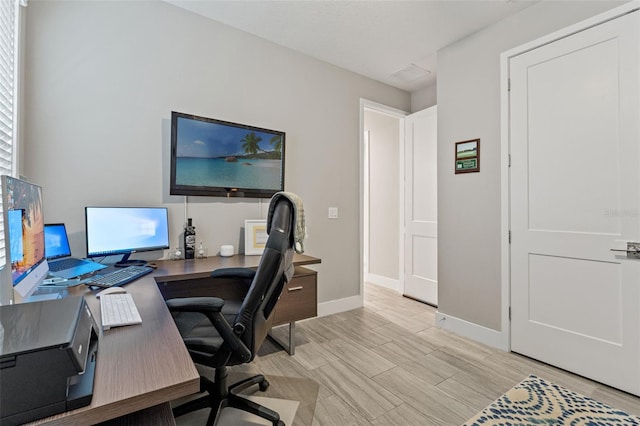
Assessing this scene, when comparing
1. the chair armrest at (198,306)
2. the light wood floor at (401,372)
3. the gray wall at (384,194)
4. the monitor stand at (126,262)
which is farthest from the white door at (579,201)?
the monitor stand at (126,262)

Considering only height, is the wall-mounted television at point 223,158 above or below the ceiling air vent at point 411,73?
below

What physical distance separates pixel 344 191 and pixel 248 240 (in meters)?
1.34

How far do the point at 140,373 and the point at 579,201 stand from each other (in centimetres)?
277

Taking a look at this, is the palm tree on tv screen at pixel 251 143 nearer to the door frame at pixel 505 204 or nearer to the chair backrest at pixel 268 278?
the chair backrest at pixel 268 278

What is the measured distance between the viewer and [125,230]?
2012mm

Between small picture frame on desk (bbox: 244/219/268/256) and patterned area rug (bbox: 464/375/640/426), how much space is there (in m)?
1.94

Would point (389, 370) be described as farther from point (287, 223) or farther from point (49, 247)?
point (49, 247)

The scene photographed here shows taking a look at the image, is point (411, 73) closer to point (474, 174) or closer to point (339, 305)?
point (474, 174)

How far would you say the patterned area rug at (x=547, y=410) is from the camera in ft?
5.34

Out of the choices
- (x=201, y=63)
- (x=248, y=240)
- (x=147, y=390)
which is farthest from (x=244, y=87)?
(x=147, y=390)

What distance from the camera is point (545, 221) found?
2283 millimetres

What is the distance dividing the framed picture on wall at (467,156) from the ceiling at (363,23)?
1.03 m

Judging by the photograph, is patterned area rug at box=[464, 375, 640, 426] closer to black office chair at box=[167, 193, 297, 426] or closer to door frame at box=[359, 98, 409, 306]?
black office chair at box=[167, 193, 297, 426]

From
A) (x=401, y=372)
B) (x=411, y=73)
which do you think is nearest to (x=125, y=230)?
(x=401, y=372)
